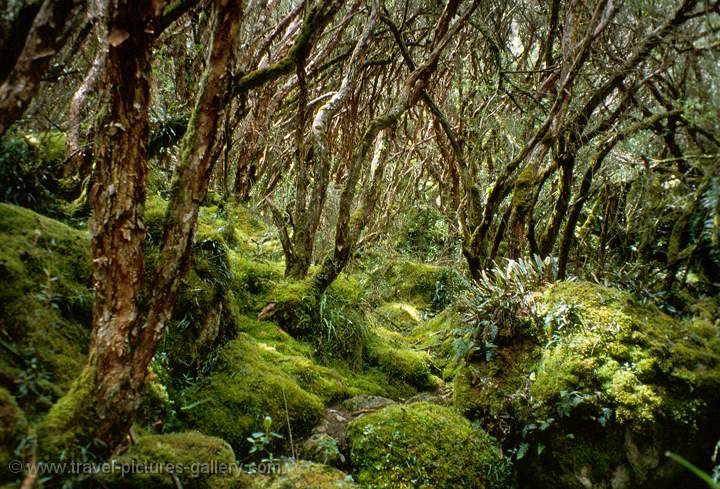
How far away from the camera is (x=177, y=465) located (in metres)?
2.03

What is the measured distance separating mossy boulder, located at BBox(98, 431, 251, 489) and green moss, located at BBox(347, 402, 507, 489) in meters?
1.06

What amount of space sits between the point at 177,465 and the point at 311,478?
0.81 m

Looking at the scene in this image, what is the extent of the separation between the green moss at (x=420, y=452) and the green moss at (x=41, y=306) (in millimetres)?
1946

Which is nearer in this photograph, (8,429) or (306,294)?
(8,429)

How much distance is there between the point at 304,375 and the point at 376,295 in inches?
184

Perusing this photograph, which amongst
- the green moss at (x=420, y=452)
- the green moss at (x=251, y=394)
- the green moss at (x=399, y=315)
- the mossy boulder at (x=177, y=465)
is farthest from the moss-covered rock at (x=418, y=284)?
the mossy boulder at (x=177, y=465)

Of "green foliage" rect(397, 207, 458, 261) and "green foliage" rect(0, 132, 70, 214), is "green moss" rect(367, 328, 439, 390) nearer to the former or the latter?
"green foliage" rect(0, 132, 70, 214)

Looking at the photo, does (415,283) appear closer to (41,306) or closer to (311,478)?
(311,478)

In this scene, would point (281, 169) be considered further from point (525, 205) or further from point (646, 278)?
point (646, 278)

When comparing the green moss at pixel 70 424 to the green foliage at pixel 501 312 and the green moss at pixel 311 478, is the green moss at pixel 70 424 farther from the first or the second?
the green foliage at pixel 501 312

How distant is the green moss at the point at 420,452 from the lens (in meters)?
2.97

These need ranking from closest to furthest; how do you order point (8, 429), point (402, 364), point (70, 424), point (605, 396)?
1. point (8, 429)
2. point (70, 424)
3. point (605, 396)
4. point (402, 364)

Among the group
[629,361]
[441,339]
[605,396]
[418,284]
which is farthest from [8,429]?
[418,284]

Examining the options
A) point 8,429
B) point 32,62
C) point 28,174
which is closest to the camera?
point 8,429
